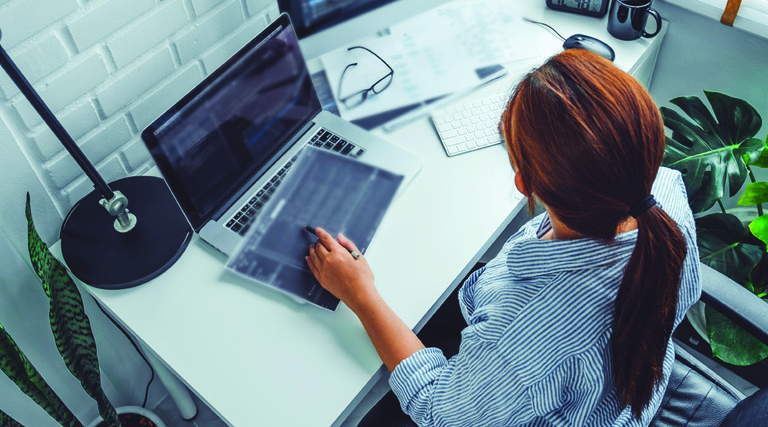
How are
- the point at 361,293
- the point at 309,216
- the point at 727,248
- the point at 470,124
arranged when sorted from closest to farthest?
the point at 361,293
the point at 309,216
the point at 470,124
the point at 727,248

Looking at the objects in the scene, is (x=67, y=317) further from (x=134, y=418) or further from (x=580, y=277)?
(x=580, y=277)

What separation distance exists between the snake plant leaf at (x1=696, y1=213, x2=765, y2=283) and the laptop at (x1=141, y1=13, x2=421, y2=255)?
0.71 metres

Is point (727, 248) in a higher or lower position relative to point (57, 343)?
lower

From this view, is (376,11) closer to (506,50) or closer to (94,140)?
(506,50)

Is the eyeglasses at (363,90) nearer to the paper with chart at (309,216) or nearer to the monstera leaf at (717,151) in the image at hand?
the paper with chart at (309,216)

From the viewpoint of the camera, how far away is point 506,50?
132cm

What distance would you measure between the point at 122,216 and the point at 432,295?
55 centimetres

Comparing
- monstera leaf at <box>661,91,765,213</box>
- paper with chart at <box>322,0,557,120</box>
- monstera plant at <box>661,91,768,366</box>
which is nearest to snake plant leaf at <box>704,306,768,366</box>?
monstera plant at <box>661,91,768,366</box>

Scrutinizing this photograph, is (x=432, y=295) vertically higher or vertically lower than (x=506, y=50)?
lower

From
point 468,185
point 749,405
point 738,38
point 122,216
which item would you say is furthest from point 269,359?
point 738,38

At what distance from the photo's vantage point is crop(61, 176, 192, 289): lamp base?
3.21 feet

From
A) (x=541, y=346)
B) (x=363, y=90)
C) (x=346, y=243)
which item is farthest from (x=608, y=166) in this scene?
(x=363, y=90)

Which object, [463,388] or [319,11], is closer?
[463,388]

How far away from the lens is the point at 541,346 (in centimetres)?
71
